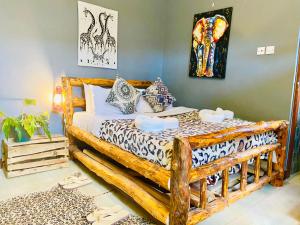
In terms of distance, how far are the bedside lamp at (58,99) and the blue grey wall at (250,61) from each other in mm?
1869

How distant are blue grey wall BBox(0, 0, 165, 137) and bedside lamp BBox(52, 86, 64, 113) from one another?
7 cm

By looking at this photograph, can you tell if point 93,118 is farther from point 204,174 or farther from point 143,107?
point 204,174

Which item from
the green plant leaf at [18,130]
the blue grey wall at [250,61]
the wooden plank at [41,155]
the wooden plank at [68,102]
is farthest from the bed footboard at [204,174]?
the wooden plank at [68,102]

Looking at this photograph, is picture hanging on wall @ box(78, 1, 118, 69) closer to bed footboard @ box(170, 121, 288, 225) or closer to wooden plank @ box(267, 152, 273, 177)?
bed footboard @ box(170, 121, 288, 225)

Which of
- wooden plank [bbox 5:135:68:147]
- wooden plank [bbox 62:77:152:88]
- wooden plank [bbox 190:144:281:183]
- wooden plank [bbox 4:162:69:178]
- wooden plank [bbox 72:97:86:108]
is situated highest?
wooden plank [bbox 62:77:152:88]

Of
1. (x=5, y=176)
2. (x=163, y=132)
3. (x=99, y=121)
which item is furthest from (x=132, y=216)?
(x=5, y=176)

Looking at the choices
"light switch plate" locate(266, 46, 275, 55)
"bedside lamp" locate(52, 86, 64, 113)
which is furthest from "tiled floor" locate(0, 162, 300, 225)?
"light switch plate" locate(266, 46, 275, 55)

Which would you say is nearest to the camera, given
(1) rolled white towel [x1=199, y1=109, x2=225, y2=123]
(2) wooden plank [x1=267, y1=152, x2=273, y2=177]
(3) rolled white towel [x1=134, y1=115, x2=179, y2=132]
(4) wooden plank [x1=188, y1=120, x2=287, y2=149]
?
(4) wooden plank [x1=188, y1=120, x2=287, y2=149]

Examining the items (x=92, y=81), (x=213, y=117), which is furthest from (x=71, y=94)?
(x=213, y=117)

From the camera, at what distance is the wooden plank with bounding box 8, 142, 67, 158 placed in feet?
8.13

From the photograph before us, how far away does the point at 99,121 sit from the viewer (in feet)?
8.55

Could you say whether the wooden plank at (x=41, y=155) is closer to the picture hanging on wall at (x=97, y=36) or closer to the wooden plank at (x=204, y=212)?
the picture hanging on wall at (x=97, y=36)

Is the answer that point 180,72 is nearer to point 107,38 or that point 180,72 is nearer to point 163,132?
point 107,38

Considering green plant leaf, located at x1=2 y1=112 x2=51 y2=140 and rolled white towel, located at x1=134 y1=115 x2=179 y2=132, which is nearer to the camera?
rolled white towel, located at x1=134 y1=115 x2=179 y2=132
